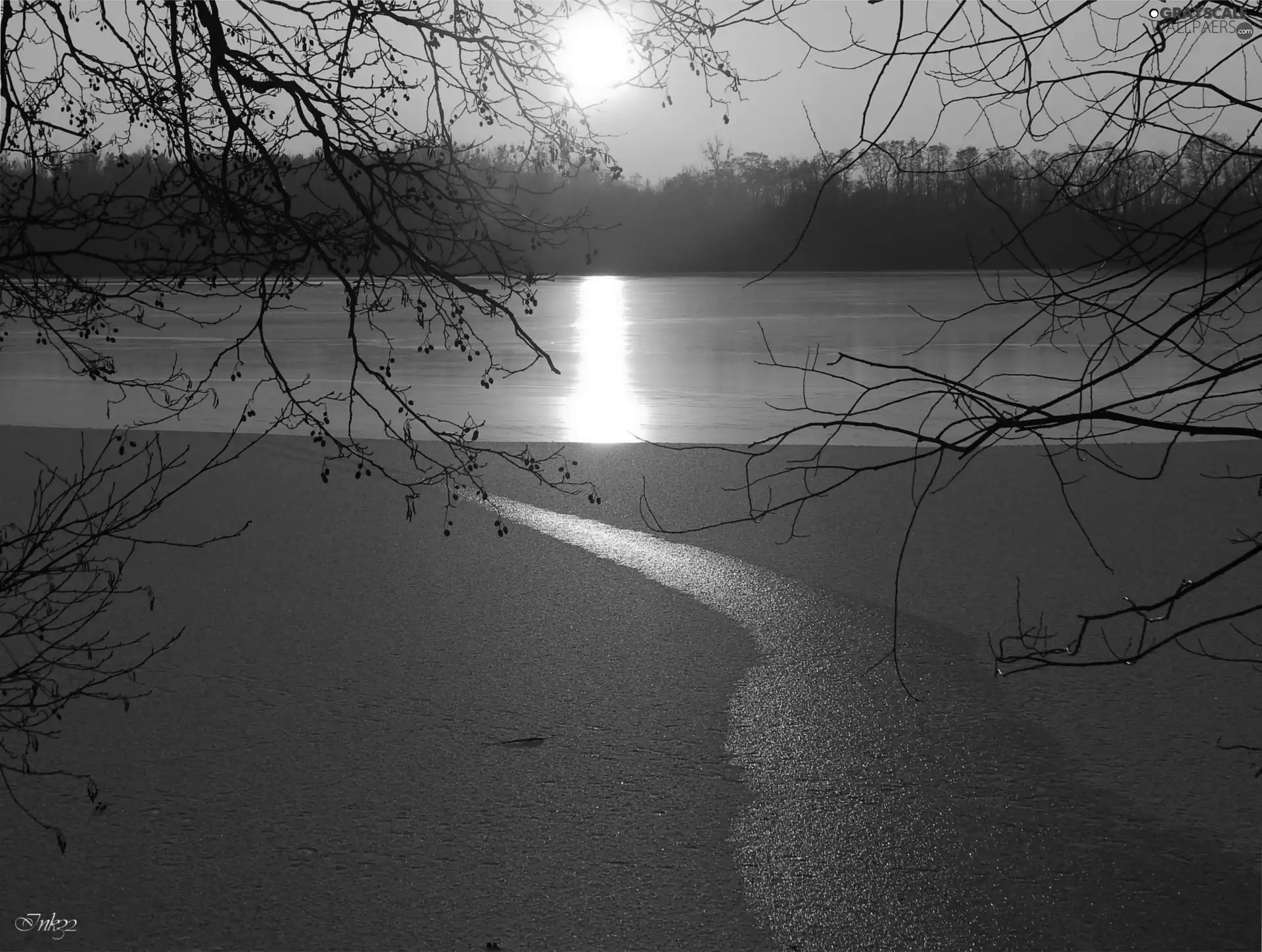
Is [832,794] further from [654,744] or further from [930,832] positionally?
[654,744]

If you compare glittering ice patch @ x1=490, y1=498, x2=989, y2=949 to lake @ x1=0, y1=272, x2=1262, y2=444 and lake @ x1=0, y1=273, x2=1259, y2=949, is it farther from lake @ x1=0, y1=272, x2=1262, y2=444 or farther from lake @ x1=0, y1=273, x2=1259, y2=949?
lake @ x1=0, y1=272, x2=1262, y2=444

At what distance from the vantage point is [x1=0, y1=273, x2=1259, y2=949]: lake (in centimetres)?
367

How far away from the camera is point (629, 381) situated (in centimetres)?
1897

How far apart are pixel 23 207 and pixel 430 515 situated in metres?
4.32

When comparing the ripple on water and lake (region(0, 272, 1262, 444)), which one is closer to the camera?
the ripple on water

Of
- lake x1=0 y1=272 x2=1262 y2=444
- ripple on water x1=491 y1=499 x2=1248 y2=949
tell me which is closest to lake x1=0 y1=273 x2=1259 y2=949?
ripple on water x1=491 y1=499 x2=1248 y2=949

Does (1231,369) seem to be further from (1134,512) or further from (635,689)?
(1134,512)
